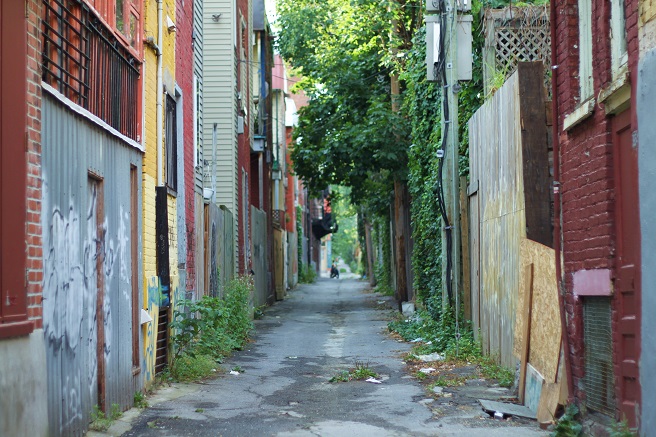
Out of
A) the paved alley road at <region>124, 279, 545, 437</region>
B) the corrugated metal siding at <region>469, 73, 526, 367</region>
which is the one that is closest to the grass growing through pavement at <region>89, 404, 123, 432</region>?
the paved alley road at <region>124, 279, 545, 437</region>

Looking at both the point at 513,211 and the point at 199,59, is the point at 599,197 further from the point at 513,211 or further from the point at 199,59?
the point at 199,59

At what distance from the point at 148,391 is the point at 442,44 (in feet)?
25.2

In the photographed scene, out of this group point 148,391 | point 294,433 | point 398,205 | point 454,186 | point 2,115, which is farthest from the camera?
point 398,205

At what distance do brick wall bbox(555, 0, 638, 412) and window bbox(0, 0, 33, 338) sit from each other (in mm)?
4079

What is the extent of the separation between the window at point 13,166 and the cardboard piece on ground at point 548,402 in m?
4.52

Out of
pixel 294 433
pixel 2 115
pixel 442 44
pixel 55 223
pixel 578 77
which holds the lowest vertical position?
pixel 294 433

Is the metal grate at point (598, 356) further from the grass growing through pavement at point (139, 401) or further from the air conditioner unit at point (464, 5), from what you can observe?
the air conditioner unit at point (464, 5)

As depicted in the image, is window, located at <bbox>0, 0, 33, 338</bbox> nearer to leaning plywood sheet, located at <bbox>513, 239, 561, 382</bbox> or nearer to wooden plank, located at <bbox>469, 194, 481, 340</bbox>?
leaning plywood sheet, located at <bbox>513, 239, 561, 382</bbox>

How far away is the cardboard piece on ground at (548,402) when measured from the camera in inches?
325

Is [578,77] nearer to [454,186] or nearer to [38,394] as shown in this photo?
[38,394]

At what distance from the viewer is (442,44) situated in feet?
50.1

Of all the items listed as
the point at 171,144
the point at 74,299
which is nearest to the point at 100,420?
the point at 74,299

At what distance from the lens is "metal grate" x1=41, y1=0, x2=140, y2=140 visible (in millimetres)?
7387

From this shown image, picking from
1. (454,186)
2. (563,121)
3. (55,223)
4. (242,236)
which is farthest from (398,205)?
(55,223)
